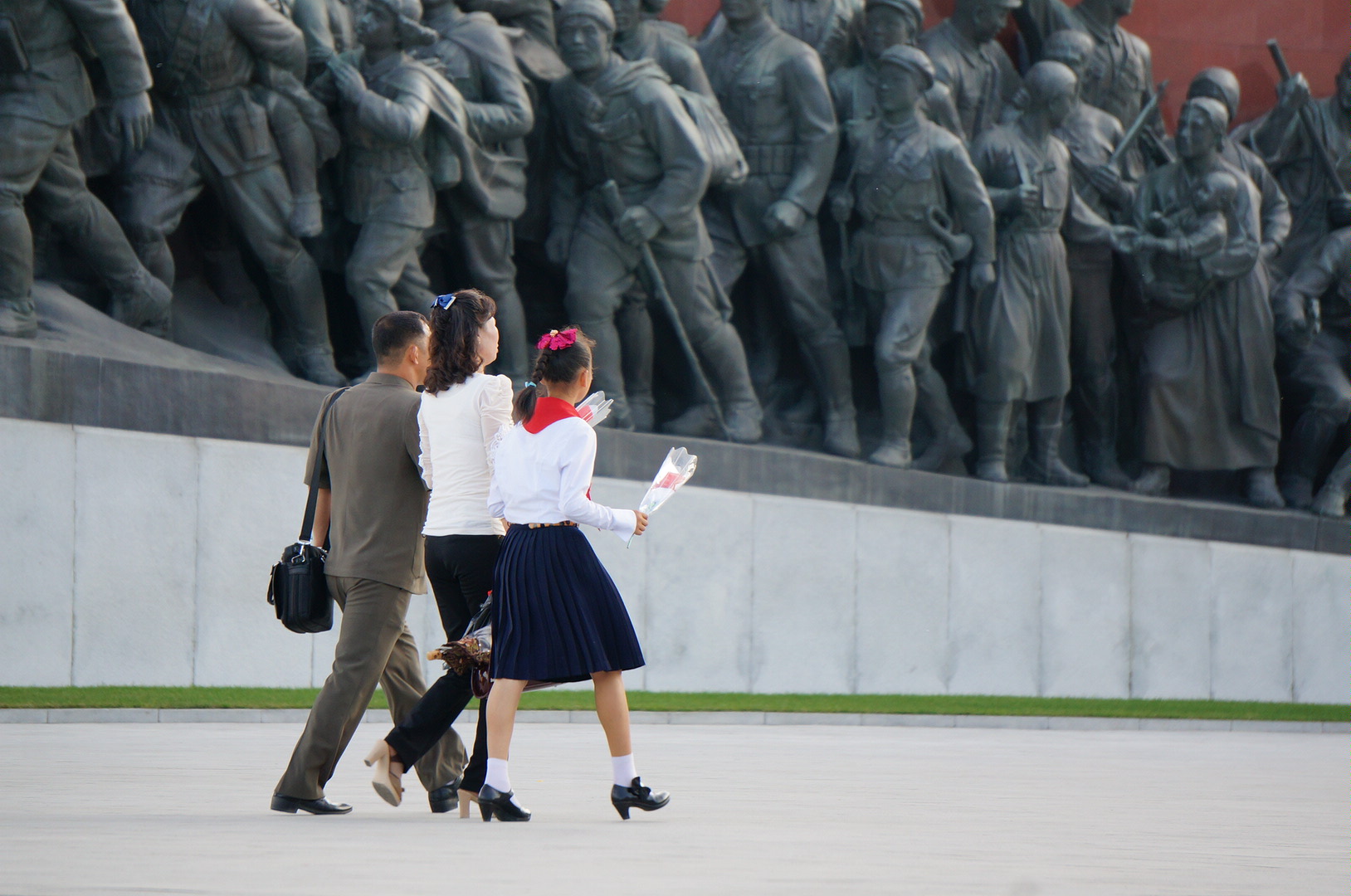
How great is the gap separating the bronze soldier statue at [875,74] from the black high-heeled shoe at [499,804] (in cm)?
896

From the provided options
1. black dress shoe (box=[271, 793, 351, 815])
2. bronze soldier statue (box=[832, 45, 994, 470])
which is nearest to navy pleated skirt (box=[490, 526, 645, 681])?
black dress shoe (box=[271, 793, 351, 815])

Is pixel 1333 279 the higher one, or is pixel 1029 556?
pixel 1333 279

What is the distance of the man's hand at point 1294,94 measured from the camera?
1531cm

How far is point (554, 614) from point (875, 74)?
9.01 metres

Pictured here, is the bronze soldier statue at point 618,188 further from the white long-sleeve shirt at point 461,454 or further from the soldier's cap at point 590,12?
the white long-sleeve shirt at point 461,454

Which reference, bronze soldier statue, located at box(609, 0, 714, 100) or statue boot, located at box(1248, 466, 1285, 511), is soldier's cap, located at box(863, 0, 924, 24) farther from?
statue boot, located at box(1248, 466, 1285, 511)

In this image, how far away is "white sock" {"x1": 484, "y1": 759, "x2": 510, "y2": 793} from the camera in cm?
466

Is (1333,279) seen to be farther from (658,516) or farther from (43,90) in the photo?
(43,90)

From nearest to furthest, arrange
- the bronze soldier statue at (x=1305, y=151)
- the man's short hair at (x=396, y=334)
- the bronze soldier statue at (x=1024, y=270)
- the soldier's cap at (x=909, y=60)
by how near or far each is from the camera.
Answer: the man's short hair at (x=396, y=334), the soldier's cap at (x=909, y=60), the bronze soldier statue at (x=1024, y=270), the bronze soldier statue at (x=1305, y=151)

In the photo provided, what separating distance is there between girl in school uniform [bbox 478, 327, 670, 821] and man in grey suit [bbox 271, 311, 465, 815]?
0.28 metres

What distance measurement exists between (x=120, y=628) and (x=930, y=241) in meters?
6.23

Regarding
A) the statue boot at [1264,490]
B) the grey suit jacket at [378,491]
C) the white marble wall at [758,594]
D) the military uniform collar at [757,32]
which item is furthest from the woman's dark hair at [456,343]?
the statue boot at [1264,490]

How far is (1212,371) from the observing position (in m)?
14.4

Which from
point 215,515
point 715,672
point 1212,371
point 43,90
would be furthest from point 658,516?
point 1212,371
